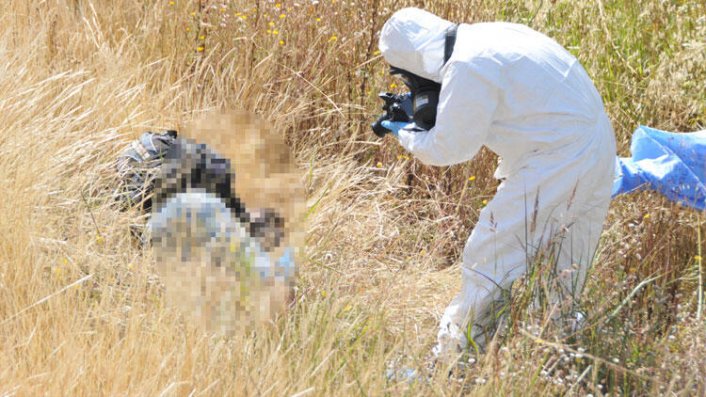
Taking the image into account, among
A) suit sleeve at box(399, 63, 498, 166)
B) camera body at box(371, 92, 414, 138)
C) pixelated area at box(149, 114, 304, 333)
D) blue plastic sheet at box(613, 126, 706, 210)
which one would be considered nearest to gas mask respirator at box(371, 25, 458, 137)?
camera body at box(371, 92, 414, 138)

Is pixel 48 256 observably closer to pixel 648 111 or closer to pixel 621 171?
pixel 621 171

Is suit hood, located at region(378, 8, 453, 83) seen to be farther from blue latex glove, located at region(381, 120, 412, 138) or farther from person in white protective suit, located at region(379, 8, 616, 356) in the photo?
blue latex glove, located at region(381, 120, 412, 138)

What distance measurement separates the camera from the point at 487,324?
386cm

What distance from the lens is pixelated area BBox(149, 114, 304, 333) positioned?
3150mm

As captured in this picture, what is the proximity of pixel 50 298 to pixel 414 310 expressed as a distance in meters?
1.46

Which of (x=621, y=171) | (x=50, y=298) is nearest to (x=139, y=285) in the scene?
(x=50, y=298)

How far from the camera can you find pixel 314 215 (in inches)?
189

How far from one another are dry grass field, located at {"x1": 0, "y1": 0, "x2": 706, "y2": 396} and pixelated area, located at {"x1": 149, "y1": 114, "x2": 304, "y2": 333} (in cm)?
10

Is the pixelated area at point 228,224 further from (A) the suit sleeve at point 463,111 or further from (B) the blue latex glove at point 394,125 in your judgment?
(B) the blue latex glove at point 394,125

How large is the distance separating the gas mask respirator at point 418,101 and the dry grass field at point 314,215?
1.55 ft

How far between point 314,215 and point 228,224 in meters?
1.64

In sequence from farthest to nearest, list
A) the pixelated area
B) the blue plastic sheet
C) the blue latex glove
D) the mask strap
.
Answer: the blue plastic sheet → the blue latex glove → the mask strap → the pixelated area

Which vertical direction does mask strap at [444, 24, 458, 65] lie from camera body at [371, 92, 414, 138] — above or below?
above

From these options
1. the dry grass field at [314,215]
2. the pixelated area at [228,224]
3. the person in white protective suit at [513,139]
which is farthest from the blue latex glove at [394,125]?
the pixelated area at [228,224]
